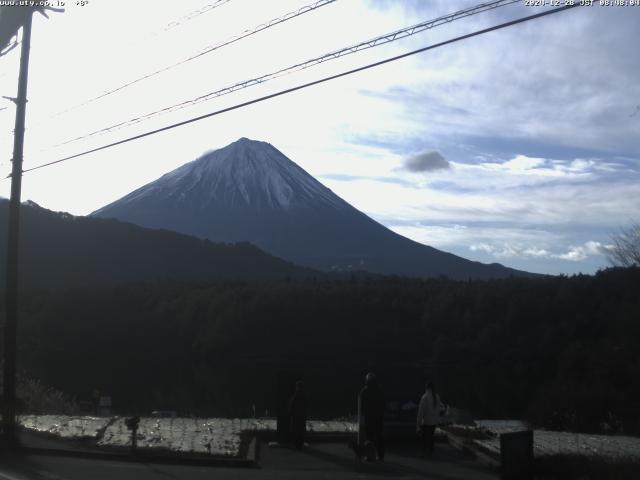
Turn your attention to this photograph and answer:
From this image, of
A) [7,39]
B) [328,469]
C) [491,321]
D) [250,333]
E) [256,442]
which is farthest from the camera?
[250,333]

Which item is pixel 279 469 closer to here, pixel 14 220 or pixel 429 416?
pixel 429 416

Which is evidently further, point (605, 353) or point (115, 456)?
point (605, 353)

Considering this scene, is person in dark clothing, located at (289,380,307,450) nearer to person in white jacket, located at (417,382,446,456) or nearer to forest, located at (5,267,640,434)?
person in white jacket, located at (417,382,446,456)

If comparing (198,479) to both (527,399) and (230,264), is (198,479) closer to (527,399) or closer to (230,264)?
(527,399)

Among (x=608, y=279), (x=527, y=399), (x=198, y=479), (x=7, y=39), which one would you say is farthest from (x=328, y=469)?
(x=608, y=279)

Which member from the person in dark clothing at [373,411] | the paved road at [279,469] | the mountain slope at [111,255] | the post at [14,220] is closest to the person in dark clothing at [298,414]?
the paved road at [279,469]

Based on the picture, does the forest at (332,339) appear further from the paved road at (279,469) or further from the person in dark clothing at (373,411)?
the person in dark clothing at (373,411)
